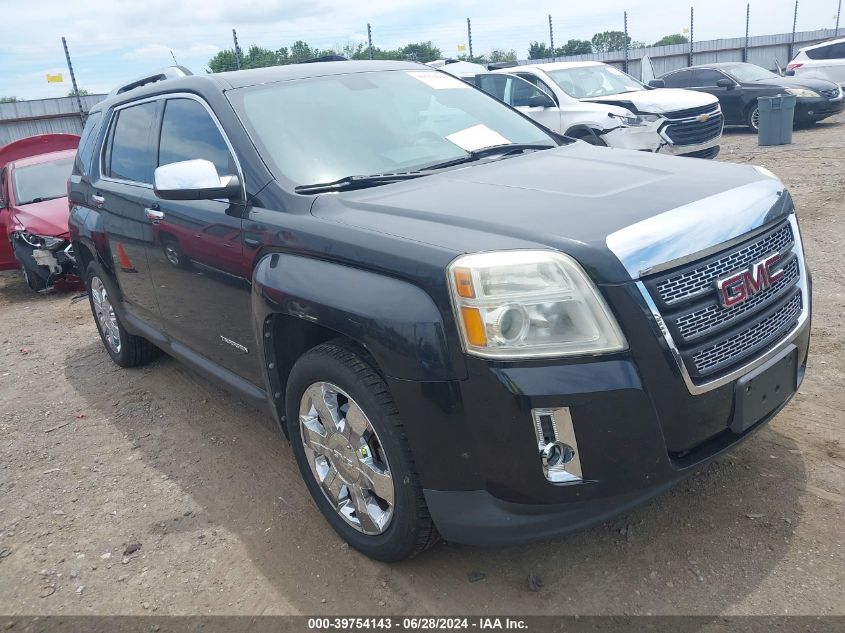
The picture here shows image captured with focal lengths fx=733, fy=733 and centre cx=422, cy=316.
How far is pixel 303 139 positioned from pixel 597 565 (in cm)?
210

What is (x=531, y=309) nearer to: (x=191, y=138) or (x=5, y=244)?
(x=191, y=138)

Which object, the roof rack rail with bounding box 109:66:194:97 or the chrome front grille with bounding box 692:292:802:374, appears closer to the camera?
the chrome front grille with bounding box 692:292:802:374

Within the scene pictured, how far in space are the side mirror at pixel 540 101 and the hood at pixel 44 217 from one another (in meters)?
6.58

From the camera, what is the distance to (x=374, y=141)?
3.30 m

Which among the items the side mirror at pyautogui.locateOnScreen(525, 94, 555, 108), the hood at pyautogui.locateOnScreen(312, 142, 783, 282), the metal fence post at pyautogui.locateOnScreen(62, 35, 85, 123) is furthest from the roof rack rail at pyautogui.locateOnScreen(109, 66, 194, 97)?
the metal fence post at pyautogui.locateOnScreen(62, 35, 85, 123)

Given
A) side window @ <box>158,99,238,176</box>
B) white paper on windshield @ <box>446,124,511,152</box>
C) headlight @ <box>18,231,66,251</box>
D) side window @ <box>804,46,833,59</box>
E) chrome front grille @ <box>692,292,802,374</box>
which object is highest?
side window @ <box>158,99,238,176</box>

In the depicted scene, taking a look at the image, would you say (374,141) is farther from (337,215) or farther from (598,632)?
(598,632)

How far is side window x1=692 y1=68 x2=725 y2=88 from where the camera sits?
1493cm

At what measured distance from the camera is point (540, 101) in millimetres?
10891

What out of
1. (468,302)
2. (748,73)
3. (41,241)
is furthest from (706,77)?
(468,302)

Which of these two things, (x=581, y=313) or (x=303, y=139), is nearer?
(x=581, y=313)

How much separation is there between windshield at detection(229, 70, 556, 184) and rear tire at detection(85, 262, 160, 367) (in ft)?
7.13

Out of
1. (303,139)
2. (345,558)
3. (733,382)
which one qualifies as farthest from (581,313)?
(303,139)

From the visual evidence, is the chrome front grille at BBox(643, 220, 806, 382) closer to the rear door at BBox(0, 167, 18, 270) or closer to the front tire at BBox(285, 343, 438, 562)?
the front tire at BBox(285, 343, 438, 562)
